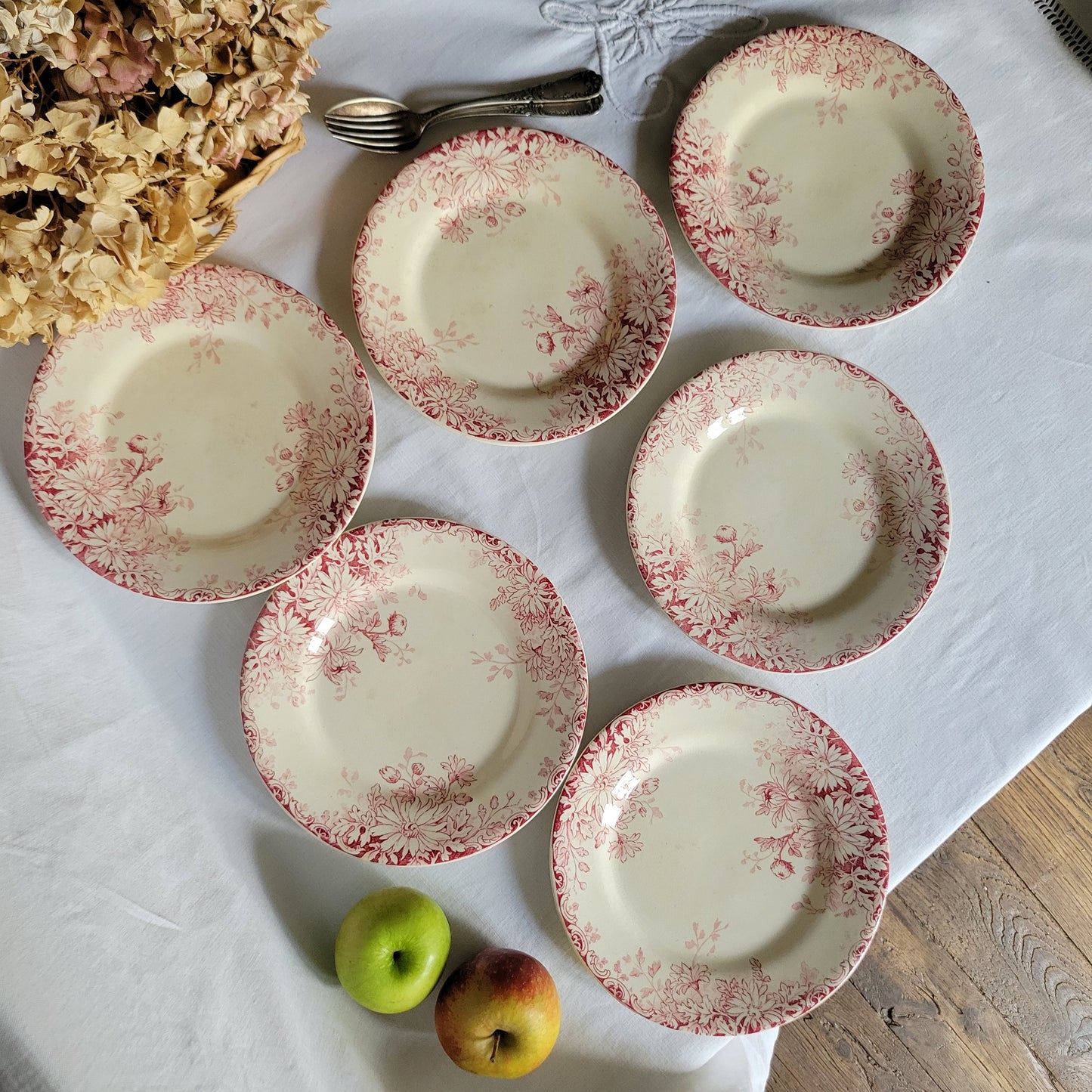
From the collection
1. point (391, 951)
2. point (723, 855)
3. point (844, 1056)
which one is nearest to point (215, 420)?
point (391, 951)

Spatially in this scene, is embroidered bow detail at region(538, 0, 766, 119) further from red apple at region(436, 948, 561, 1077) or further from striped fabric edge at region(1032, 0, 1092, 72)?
red apple at region(436, 948, 561, 1077)

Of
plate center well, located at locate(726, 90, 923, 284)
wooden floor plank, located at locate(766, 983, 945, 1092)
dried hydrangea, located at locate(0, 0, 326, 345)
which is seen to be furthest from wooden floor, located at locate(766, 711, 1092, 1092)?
dried hydrangea, located at locate(0, 0, 326, 345)

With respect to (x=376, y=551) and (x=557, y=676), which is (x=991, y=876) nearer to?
(x=557, y=676)

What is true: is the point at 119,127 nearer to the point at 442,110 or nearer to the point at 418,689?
the point at 442,110

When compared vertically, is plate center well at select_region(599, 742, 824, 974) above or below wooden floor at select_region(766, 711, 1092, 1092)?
above

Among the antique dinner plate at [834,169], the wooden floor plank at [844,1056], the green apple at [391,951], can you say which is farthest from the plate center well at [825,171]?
the wooden floor plank at [844,1056]

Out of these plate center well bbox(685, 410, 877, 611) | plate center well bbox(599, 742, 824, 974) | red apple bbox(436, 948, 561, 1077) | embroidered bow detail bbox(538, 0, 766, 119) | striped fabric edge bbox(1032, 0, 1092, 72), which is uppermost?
striped fabric edge bbox(1032, 0, 1092, 72)
